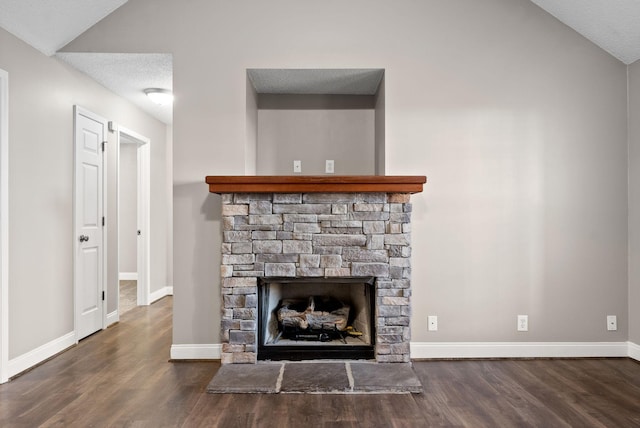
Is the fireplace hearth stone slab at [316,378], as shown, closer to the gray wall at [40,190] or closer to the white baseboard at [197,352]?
the white baseboard at [197,352]

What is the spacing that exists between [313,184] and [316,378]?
125 centimetres

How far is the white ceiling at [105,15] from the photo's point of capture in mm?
2746

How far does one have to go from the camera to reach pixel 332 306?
324cm

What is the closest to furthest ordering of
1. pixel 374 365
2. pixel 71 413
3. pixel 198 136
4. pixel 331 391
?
pixel 71 413, pixel 331 391, pixel 374 365, pixel 198 136

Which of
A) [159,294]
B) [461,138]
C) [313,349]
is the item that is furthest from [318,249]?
[159,294]

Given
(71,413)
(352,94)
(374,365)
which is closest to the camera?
(71,413)

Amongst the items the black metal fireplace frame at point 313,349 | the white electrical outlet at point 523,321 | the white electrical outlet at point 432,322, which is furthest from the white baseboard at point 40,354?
the white electrical outlet at point 523,321

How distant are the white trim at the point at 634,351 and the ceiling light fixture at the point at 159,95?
173 inches

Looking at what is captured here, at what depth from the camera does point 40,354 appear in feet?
9.96

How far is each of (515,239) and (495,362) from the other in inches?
35.6

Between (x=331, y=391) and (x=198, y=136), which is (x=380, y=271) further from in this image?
(x=198, y=136)

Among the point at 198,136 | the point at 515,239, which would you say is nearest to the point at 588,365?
the point at 515,239

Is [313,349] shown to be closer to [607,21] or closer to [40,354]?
[40,354]

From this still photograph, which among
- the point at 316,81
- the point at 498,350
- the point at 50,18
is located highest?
the point at 50,18
